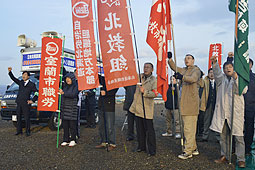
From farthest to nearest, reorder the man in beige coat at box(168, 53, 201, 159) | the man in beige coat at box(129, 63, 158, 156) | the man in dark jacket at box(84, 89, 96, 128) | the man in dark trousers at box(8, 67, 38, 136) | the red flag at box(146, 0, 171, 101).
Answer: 1. the man in dark jacket at box(84, 89, 96, 128)
2. the man in dark trousers at box(8, 67, 38, 136)
3. the man in beige coat at box(129, 63, 158, 156)
4. the man in beige coat at box(168, 53, 201, 159)
5. the red flag at box(146, 0, 171, 101)

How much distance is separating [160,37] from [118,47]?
0.85 m

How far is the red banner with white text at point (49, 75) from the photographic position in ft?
20.1

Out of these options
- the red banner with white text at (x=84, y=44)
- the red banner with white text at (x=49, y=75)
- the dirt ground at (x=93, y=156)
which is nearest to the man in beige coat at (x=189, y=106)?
the dirt ground at (x=93, y=156)

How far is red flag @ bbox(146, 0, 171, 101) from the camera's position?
15.0 ft

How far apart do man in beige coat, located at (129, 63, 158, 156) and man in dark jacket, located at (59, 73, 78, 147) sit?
5.57 ft

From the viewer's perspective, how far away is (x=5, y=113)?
324 inches

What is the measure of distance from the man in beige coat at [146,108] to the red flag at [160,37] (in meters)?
0.39

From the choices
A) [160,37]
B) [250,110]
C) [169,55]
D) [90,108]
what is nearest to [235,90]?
[250,110]

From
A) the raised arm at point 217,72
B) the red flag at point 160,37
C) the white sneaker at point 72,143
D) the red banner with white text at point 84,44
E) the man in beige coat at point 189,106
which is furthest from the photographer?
the white sneaker at point 72,143

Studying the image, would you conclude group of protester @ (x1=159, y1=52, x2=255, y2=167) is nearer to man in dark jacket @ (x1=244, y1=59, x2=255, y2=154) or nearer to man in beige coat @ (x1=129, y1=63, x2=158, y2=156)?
man in dark jacket @ (x1=244, y1=59, x2=255, y2=154)

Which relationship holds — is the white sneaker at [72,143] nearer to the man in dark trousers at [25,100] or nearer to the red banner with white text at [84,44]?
the red banner with white text at [84,44]

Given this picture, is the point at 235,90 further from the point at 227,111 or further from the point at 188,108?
the point at 188,108

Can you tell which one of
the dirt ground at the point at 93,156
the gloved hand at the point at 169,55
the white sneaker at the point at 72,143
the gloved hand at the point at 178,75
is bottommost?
the dirt ground at the point at 93,156

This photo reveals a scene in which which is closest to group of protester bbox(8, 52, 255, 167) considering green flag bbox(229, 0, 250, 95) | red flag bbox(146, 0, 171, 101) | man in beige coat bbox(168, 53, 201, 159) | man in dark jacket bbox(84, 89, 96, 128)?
man in beige coat bbox(168, 53, 201, 159)
